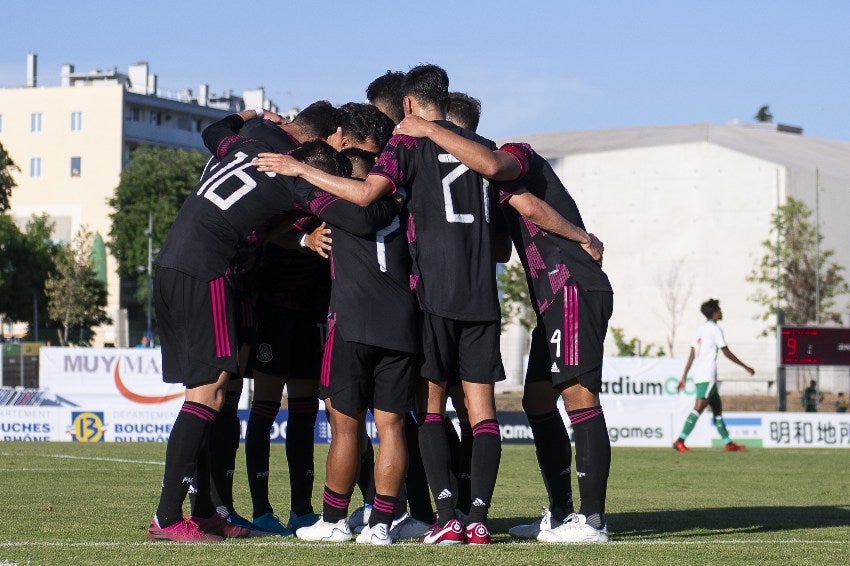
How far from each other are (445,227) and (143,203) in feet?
279

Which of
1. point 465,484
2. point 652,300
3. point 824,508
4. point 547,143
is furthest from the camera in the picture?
point 547,143

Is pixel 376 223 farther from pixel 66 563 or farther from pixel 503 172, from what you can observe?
pixel 66 563

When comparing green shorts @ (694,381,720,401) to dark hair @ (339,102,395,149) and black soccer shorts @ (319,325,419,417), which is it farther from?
black soccer shorts @ (319,325,419,417)

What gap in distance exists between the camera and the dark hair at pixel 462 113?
24.9ft

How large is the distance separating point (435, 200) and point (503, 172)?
384 millimetres

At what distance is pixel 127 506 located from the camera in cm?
914

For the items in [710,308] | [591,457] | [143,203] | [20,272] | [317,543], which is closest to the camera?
[317,543]

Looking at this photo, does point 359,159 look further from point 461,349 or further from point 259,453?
point 259,453

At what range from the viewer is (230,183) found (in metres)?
7.14

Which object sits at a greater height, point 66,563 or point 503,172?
point 503,172

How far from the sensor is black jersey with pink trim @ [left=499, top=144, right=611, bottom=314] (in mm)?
7273

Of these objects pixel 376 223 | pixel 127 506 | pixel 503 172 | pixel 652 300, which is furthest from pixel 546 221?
pixel 652 300

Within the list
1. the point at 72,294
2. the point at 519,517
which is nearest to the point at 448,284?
the point at 519,517

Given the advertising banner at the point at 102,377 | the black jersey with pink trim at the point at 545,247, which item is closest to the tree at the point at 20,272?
the advertising banner at the point at 102,377
